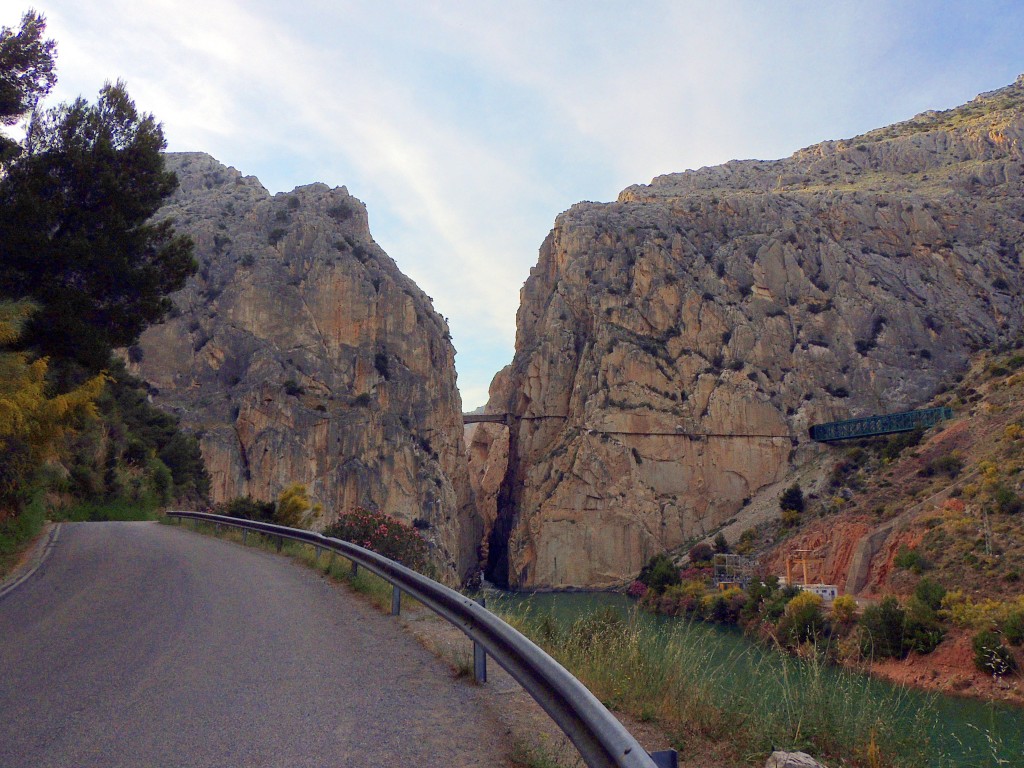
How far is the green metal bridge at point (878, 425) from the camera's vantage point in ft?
198

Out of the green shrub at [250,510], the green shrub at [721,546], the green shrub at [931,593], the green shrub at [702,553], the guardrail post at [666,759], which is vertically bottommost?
the green shrub at [702,553]

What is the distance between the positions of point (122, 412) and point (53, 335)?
26903 mm

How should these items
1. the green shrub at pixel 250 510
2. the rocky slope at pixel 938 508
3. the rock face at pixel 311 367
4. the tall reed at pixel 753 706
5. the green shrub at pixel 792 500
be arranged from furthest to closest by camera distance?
the rock face at pixel 311 367 → the green shrub at pixel 792 500 → the rocky slope at pixel 938 508 → the green shrub at pixel 250 510 → the tall reed at pixel 753 706

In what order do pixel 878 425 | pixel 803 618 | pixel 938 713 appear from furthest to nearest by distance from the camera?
pixel 878 425 → pixel 803 618 → pixel 938 713

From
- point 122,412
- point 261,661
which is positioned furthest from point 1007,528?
point 122,412

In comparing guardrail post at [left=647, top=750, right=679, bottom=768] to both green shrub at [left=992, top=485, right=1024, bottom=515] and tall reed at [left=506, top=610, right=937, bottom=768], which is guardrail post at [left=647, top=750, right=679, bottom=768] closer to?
tall reed at [left=506, top=610, right=937, bottom=768]

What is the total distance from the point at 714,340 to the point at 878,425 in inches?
729

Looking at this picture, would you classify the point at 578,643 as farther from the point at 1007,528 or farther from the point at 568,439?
the point at 568,439

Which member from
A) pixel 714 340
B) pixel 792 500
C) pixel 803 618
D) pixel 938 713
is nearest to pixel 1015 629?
pixel 803 618

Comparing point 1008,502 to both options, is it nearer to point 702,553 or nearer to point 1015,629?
point 1015,629

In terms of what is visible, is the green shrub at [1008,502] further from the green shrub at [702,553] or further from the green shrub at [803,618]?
the green shrub at [702,553]

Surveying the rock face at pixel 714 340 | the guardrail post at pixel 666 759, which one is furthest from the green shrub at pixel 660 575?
the guardrail post at pixel 666 759

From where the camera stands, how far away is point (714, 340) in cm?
7669

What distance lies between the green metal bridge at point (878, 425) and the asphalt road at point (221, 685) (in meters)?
62.7
